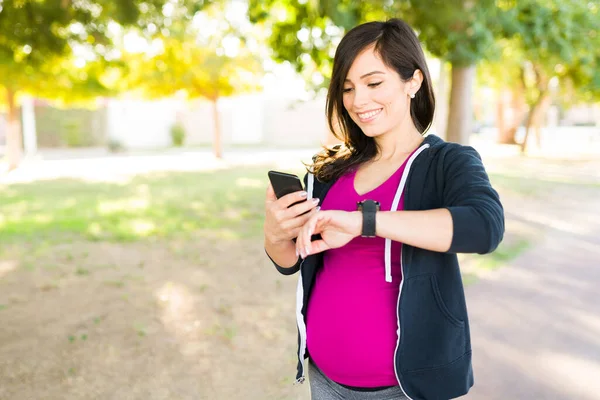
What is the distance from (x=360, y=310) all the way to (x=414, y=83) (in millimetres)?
709

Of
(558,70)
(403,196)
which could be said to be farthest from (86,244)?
(558,70)

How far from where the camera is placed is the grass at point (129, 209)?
27.9ft

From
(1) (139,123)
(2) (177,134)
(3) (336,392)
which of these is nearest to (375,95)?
(3) (336,392)

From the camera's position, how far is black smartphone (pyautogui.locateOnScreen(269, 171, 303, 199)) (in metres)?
1.58

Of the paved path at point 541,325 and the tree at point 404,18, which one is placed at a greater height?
the tree at point 404,18

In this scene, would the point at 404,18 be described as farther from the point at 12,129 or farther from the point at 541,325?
the point at 12,129

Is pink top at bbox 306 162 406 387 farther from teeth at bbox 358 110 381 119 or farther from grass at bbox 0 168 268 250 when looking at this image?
grass at bbox 0 168 268 250

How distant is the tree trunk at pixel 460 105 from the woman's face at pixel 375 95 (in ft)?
26.6

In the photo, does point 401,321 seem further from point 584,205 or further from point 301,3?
point 584,205

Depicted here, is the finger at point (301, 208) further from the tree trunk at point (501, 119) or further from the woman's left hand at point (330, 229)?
the tree trunk at point (501, 119)

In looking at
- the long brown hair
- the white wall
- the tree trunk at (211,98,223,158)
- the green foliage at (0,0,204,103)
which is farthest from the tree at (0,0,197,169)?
the white wall

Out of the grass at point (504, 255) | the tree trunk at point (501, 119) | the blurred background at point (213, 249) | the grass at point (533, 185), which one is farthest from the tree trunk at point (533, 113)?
the grass at point (504, 255)

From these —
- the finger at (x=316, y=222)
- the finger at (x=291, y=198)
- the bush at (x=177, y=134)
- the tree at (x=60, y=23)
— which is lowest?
the bush at (x=177, y=134)

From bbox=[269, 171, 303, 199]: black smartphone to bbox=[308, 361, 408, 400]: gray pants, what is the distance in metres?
0.61
